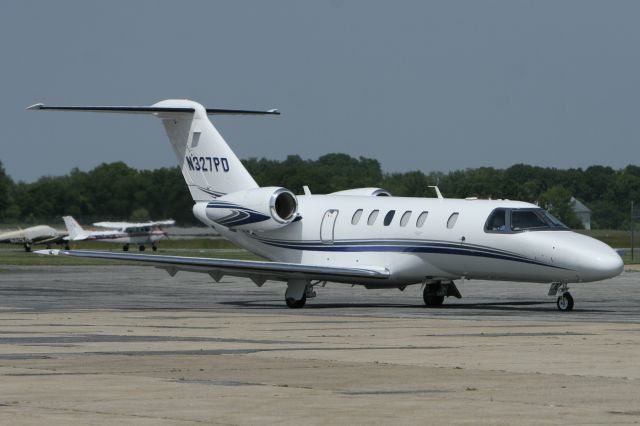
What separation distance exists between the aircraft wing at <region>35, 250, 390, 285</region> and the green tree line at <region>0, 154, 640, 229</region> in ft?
104

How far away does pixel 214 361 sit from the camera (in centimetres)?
1634

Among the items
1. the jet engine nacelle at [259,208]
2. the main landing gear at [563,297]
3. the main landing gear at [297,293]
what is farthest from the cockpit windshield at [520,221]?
the jet engine nacelle at [259,208]

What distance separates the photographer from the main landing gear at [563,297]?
27922 mm

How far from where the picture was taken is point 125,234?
96.2m

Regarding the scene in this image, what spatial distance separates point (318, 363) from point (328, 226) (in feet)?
49.6

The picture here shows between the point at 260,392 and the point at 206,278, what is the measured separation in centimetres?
3447

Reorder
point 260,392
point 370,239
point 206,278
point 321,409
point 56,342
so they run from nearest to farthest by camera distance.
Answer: point 321,409 → point 260,392 → point 56,342 → point 370,239 → point 206,278

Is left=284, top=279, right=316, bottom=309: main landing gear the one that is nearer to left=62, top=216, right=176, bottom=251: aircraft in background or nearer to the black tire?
the black tire

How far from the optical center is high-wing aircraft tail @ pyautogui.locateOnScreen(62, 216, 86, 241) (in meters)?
88.2

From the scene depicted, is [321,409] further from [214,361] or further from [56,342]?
[56,342]

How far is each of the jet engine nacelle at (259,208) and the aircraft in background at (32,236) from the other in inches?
2452

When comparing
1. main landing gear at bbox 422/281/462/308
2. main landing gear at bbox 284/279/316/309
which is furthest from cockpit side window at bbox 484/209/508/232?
main landing gear at bbox 284/279/316/309

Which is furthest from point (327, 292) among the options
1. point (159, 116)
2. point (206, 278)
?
point (206, 278)

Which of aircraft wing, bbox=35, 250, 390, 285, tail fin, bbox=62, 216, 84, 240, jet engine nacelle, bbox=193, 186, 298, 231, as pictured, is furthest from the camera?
tail fin, bbox=62, 216, 84, 240
